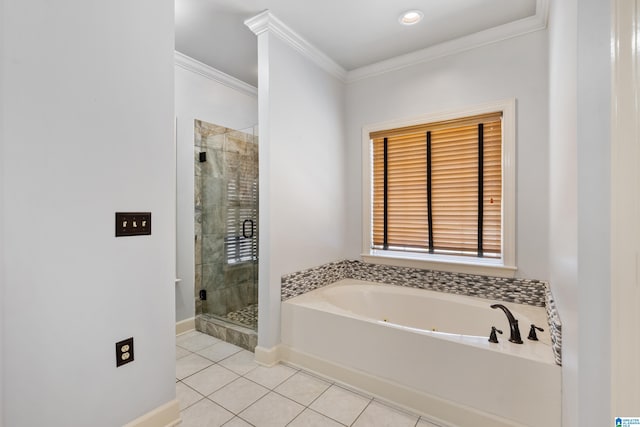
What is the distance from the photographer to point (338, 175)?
304 cm

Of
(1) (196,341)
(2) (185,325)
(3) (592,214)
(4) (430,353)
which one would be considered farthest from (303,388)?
(3) (592,214)

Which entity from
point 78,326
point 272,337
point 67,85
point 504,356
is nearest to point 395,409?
point 504,356

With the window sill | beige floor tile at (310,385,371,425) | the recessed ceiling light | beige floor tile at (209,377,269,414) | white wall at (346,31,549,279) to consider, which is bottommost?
beige floor tile at (310,385,371,425)

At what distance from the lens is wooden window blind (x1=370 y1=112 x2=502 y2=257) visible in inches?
97.3

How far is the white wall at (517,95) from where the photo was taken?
2207mm

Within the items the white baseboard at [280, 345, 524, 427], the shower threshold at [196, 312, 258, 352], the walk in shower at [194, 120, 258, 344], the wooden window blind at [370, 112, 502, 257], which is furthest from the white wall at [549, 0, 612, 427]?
the walk in shower at [194, 120, 258, 344]

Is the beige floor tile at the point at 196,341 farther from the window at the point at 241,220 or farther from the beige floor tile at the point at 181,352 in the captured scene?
the window at the point at 241,220

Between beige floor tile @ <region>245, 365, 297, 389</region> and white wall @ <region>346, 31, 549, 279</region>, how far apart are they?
196 centimetres

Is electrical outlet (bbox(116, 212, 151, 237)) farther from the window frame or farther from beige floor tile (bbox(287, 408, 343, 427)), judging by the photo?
the window frame

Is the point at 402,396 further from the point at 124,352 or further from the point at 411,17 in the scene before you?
the point at 411,17

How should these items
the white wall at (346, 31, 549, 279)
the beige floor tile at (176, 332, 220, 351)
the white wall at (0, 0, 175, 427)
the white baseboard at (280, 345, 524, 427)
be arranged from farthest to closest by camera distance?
1. the beige floor tile at (176, 332, 220, 351)
2. the white wall at (346, 31, 549, 279)
3. the white baseboard at (280, 345, 524, 427)
4. the white wall at (0, 0, 175, 427)

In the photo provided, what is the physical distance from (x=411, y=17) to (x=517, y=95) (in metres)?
1.03

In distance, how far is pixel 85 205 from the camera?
132 cm

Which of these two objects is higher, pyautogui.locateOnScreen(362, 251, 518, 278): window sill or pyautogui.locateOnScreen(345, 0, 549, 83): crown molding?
pyautogui.locateOnScreen(345, 0, 549, 83): crown molding
